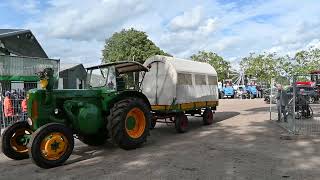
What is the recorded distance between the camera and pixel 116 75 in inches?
459

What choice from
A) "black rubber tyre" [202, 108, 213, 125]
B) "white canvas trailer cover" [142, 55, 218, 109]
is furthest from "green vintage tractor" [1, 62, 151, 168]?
"black rubber tyre" [202, 108, 213, 125]

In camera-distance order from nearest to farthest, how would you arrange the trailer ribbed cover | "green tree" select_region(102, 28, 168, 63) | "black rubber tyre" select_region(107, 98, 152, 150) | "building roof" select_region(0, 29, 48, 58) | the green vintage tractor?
the green vintage tractor
"black rubber tyre" select_region(107, 98, 152, 150)
the trailer ribbed cover
"building roof" select_region(0, 29, 48, 58)
"green tree" select_region(102, 28, 168, 63)

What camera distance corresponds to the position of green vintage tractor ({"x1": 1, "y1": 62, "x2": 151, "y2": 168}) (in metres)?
8.97

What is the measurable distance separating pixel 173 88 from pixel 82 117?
439 centimetres

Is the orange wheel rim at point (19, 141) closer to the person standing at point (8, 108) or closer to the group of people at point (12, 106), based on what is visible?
the group of people at point (12, 106)

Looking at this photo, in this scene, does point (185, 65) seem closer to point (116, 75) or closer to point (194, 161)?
point (116, 75)

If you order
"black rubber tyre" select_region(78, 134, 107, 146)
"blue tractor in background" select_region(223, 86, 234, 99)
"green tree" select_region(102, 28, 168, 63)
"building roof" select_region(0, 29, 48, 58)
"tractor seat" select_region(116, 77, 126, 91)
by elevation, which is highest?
"green tree" select_region(102, 28, 168, 63)

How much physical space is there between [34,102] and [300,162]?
5.85 metres

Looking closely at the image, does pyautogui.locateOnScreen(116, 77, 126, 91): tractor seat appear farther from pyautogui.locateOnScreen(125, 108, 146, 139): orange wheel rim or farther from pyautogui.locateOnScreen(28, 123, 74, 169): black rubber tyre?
pyautogui.locateOnScreen(28, 123, 74, 169): black rubber tyre

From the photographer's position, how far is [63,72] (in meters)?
39.1

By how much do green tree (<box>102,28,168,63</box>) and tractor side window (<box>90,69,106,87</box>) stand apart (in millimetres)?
48822

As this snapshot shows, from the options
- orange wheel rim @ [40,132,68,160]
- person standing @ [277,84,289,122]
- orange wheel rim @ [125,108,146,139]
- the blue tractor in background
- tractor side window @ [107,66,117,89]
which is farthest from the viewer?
the blue tractor in background

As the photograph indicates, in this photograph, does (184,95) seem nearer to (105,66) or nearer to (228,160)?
(105,66)

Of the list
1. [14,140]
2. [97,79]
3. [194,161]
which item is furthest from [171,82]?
[14,140]
